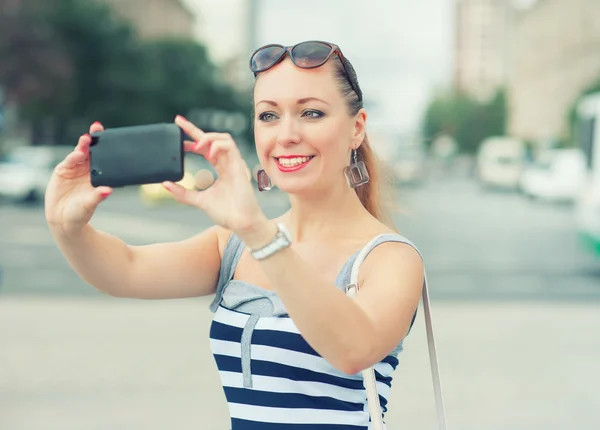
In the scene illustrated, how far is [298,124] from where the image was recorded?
182 cm

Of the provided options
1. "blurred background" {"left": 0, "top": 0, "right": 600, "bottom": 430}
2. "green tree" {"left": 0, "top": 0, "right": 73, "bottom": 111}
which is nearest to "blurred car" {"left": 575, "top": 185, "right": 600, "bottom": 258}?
"blurred background" {"left": 0, "top": 0, "right": 600, "bottom": 430}

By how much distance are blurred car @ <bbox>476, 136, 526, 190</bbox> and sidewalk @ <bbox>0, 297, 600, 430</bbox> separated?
1301 inches

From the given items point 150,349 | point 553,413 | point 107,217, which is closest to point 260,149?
point 553,413

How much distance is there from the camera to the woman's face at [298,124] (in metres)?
1.82

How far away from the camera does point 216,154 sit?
1.48 meters

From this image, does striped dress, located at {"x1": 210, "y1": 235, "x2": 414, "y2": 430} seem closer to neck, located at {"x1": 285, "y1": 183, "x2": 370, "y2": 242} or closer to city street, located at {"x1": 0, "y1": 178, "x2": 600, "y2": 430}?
neck, located at {"x1": 285, "y1": 183, "x2": 370, "y2": 242}

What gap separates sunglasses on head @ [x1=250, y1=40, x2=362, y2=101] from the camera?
1830mm

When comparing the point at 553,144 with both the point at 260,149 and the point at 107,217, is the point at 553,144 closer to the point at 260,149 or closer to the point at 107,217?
the point at 107,217

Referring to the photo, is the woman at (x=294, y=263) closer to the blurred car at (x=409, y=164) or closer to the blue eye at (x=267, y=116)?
the blue eye at (x=267, y=116)

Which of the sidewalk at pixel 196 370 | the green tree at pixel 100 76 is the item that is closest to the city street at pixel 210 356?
the sidewalk at pixel 196 370

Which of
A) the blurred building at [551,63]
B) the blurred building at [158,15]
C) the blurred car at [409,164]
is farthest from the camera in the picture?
the blurred building at [158,15]

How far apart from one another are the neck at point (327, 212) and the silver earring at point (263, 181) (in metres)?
0.07

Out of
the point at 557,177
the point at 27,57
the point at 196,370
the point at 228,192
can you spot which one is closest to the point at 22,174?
the point at 27,57

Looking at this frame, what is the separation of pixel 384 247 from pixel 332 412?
324 mm
